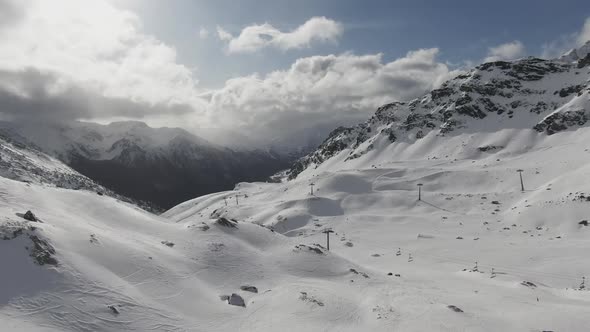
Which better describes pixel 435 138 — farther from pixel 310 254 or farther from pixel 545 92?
pixel 310 254

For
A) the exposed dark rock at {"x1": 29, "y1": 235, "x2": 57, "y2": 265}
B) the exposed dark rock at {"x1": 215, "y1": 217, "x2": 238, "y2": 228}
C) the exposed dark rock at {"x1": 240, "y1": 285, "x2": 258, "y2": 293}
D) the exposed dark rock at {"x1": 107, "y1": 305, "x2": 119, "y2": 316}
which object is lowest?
the exposed dark rock at {"x1": 240, "y1": 285, "x2": 258, "y2": 293}

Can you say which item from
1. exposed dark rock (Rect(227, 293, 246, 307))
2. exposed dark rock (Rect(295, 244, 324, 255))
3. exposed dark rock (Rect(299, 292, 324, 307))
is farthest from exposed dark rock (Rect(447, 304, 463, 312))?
exposed dark rock (Rect(295, 244, 324, 255))

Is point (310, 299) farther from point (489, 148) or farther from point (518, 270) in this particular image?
point (489, 148)

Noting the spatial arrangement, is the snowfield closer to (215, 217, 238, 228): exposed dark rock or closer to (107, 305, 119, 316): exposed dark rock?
(107, 305, 119, 316): exposed dark rock

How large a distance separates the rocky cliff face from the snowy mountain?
4514 centimetres

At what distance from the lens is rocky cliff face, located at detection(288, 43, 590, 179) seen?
432 ft

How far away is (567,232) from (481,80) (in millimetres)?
138816

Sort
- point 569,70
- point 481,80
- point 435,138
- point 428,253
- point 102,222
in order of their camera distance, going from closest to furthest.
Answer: point 102,222 < point 428,253 < point 435,138 < point 569,70 < point 481,80

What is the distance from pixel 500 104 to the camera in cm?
15500

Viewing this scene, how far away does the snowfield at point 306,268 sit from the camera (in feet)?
72.7

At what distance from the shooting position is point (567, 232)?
5156 cm

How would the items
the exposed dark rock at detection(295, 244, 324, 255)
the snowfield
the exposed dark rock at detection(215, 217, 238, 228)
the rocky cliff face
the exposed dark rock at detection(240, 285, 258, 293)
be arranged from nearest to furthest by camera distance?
1. the snowfield
2. the exposed dark rock at detection(240, 285, 258, 293)
3. the exposed dark rock at detection(295, 244, 324, 255)
4. the exposed dark rock at detection(215, 217, 238, 228)
5. the rocky cliff face

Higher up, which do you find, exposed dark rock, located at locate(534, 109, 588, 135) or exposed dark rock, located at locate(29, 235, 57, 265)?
exposed dark rock, located at locate(534, 109, 588, 135)

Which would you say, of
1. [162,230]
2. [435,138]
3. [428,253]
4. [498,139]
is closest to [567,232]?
[428,253]
